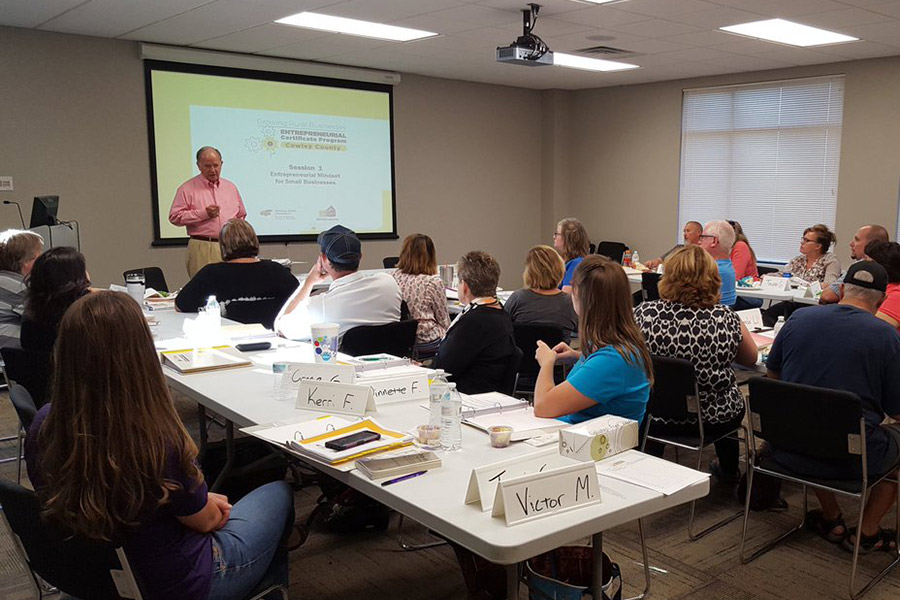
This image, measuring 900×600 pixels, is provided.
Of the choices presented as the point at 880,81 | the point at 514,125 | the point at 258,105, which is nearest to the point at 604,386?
the point at 258,105

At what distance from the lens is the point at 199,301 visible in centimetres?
444

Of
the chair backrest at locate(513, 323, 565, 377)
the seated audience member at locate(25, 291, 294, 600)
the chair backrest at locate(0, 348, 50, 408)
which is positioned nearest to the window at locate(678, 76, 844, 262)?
the chair backrest at locate(513, 323, 565, 377)

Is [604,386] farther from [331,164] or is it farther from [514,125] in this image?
[514,125]

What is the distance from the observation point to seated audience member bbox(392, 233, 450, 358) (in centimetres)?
454

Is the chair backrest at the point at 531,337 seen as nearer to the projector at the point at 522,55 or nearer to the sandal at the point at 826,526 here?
the sandal at the point at 826,526

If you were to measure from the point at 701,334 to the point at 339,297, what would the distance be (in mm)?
1720

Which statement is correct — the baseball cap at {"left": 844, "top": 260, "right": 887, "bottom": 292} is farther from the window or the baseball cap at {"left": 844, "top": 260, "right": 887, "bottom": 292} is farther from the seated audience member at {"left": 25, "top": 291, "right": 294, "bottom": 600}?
the window

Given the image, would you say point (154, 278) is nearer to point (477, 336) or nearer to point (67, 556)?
point (477, 336)

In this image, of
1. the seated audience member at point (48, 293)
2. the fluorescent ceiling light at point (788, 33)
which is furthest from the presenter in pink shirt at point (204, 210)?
the fluorescent ceiling light at point (788, 33)

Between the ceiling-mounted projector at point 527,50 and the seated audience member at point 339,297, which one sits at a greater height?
the ceiling-mounted projector at point 527,50

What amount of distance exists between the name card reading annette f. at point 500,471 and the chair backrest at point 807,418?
1.21m

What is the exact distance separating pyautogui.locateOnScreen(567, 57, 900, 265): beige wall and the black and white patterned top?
5.57 metres

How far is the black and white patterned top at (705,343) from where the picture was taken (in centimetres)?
331

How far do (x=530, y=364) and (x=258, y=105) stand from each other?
15.8 ft
